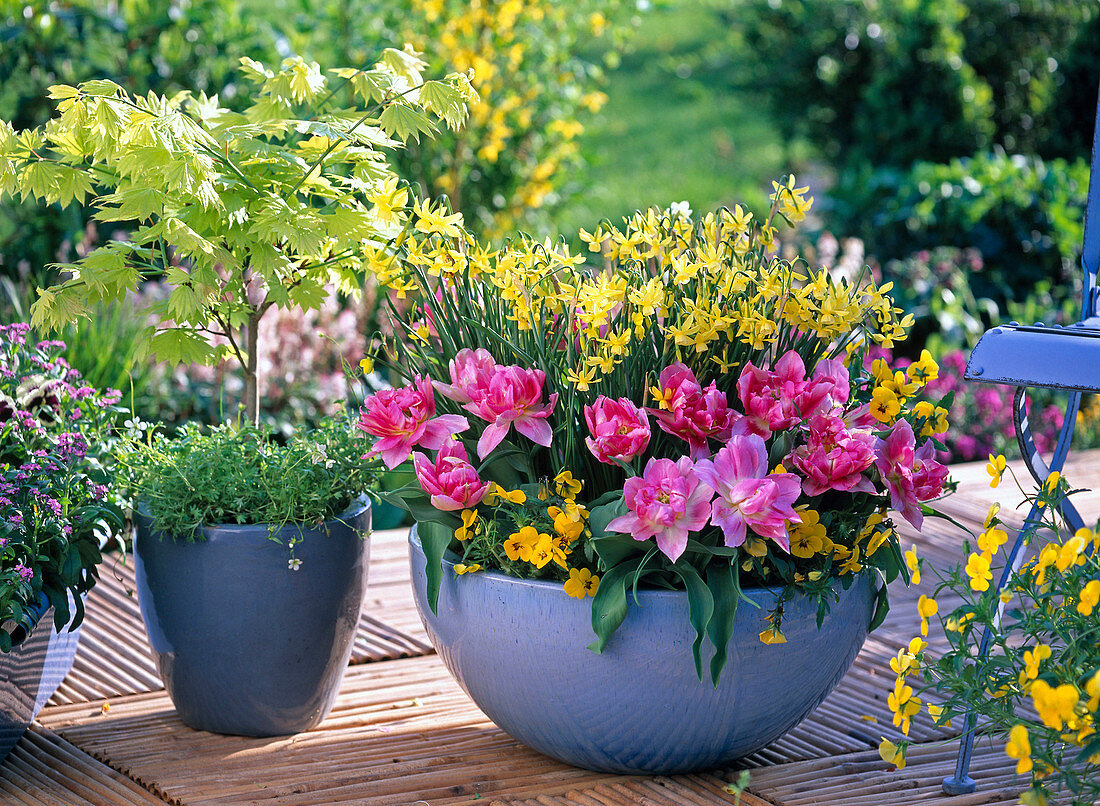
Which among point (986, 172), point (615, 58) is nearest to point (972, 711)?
point (615, 58)

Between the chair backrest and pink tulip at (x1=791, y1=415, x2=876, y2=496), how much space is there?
1.44 ft

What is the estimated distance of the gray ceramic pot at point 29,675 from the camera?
5.67ft

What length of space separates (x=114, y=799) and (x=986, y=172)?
4448 millimetres

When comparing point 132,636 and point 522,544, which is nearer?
point 522,544

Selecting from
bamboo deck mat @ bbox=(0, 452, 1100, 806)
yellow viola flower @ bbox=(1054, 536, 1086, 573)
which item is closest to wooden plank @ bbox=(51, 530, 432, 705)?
bamboo deck mat @ bbox=(0, 452, 1100, 806)

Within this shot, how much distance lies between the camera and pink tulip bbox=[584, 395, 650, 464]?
1501 mm

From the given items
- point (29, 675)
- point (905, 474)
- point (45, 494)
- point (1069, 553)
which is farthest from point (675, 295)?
point (29, 675)

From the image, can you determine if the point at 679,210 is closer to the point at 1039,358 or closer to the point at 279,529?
the point at 1039,358

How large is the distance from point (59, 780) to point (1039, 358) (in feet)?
5.00

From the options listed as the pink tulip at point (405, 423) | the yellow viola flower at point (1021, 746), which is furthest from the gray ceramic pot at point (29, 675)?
the yellow viola flower at point (1021, 746)

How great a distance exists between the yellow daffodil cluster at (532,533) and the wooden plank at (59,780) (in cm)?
60

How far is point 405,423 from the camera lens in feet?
5.36

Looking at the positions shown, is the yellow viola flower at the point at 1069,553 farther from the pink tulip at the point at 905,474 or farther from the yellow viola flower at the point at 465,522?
the yellow viola flower at the point at 465,522

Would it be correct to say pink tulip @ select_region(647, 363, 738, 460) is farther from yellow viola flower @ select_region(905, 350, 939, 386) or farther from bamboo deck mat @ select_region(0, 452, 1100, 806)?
bamboo deck mat @ select_region(0, 452, 1100, 806)
